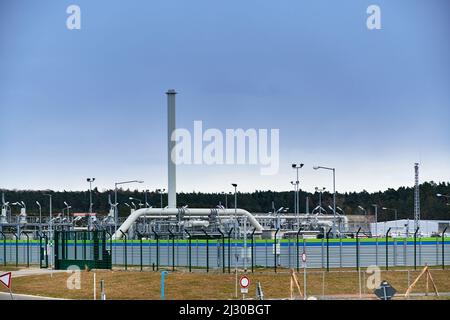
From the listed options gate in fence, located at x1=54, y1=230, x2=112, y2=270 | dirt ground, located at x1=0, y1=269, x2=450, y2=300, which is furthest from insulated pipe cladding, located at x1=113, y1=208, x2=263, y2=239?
dirt ground, located at x1=0, y1=269, x2=450, y2=300

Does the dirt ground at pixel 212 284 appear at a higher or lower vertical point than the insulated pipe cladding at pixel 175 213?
lower

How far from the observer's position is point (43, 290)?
31.4m

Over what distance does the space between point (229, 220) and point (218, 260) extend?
24073mm

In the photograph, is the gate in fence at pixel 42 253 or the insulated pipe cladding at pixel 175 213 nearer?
the gate in fence at pixel 42 253

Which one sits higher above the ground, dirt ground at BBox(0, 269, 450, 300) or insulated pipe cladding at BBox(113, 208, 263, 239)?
insulated pipe cladding at BBox(113, 208, 263, 239)

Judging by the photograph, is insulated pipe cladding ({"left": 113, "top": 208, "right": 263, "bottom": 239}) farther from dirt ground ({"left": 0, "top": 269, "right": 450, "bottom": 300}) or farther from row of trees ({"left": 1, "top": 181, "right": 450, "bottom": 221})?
dirt ground ({"left": 0, "top": 269, "right": 450, "bottom": 300})

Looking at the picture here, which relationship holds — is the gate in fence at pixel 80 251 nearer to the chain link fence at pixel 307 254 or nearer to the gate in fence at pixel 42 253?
the chain link fence at pixel 307 254

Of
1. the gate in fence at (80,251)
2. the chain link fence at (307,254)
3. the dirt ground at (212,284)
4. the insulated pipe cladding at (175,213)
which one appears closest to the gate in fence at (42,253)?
the chain link fence at (307,254)

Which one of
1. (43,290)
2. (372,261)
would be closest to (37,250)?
(372,261)

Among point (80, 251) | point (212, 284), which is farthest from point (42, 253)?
point (212, 284)

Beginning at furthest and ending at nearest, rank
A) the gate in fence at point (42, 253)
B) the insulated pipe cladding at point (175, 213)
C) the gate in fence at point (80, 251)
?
the insulated pipe cladding at point (175, 213)
the gate in fence at point (42, 253)
the gate in fence at point (80, 251)

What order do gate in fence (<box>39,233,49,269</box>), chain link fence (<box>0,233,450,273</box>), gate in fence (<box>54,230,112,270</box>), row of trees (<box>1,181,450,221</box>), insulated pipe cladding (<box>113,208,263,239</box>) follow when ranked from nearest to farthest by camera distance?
row of trees (<box>1,181,450,221</box>), gate in fence (<box>54,230,112,270</box>), chain link fence (<box>0,233,450,273</box>), gate in fence (<box>39,233,49,269</box>), insulated pipe cladding (<box>113,208,263,239</box>)
